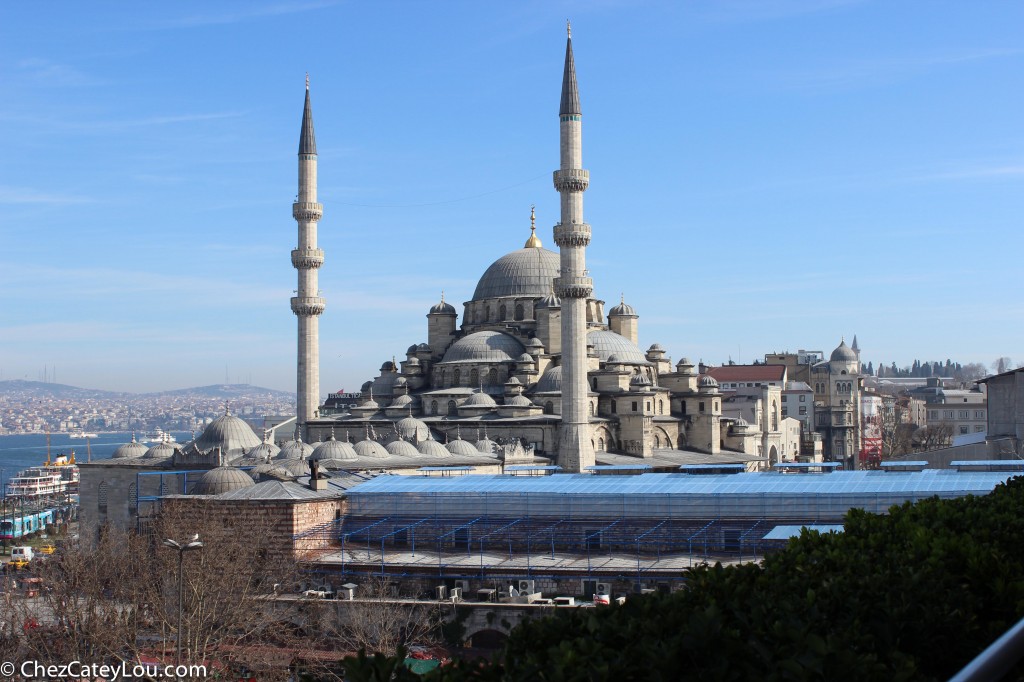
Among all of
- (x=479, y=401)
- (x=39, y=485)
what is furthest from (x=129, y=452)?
(x=39, y=485)

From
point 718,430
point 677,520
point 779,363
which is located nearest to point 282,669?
point 677,520

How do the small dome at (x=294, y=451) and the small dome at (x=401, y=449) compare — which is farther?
the small dome at (x=401, y=449)

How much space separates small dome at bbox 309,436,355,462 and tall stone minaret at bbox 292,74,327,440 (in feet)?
25.2

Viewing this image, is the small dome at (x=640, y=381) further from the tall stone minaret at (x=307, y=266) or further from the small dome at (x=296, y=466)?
the small dome at (x=296, y=466)

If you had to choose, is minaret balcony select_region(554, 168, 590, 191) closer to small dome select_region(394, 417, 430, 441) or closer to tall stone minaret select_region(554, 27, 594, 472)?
tall stone minaret select_region(554, 27, 594, 472)

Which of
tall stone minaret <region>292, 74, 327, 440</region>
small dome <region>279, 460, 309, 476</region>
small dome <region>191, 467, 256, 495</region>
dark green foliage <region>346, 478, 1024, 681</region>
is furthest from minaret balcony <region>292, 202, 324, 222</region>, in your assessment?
dark green foliage <region>346, 478, 1024, 681</region>

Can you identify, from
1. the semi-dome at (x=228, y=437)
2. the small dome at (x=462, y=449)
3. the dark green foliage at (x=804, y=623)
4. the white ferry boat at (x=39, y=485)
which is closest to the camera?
the dark green foliage at (x=804, y=623)

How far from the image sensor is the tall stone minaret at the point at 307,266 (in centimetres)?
4416

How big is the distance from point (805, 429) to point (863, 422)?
13.2m

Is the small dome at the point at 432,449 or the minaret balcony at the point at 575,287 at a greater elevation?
the minaret balcony at the point at 575,287

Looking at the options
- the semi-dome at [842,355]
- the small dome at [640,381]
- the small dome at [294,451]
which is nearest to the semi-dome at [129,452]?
the small dome at [294,451]

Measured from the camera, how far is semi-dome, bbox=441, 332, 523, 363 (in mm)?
46547

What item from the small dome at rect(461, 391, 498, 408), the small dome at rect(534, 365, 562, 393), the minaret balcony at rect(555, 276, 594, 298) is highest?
the minaret balcony at rect(555, 276, 594, 298)

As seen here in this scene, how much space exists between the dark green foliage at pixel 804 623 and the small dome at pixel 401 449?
30.7 metres
